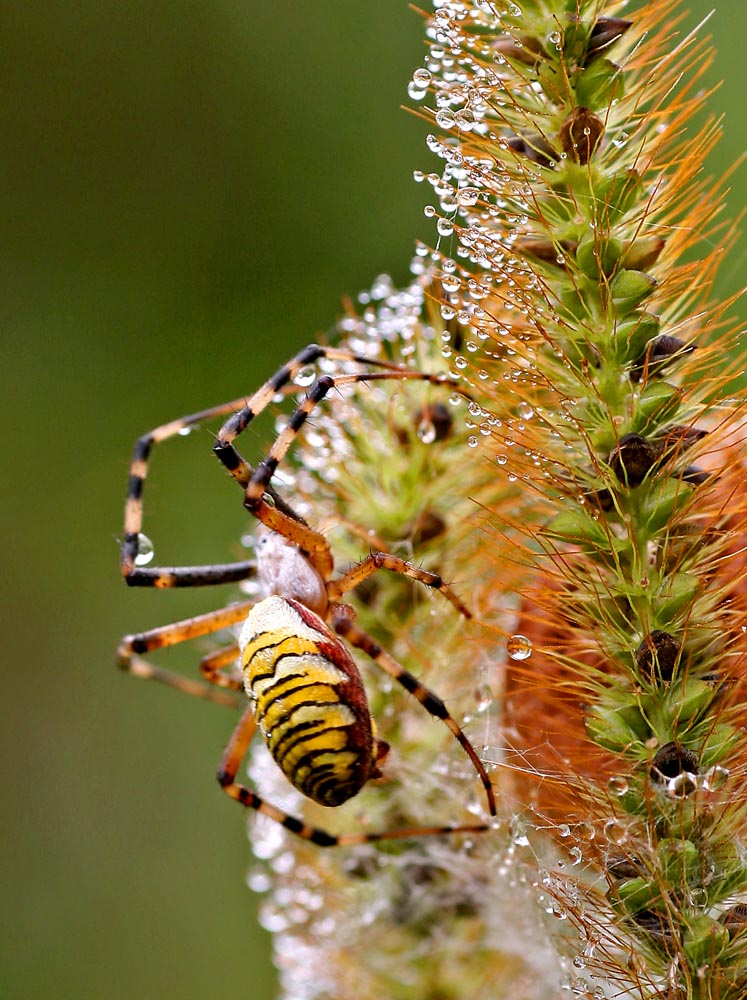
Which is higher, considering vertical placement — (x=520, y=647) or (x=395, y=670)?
(x=395, y=670)

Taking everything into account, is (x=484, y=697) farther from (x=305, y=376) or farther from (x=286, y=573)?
(x=305, y=376)

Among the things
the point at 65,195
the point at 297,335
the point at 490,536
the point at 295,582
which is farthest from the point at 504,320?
the point at 65,195

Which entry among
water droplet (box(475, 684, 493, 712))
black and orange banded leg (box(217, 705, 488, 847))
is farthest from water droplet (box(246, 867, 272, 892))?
water droplet (box(475, 684, 493, 712))

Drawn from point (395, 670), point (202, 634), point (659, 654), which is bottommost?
point (659, 654)

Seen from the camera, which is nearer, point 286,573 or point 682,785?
point 682,785

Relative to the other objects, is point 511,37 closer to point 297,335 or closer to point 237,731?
point 237,731

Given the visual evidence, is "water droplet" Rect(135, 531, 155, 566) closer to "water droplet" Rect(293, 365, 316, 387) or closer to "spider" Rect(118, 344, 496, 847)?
"spider" Rect(118, 344, 496, 847)

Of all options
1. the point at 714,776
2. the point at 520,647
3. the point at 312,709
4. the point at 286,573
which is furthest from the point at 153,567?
the point at 714,776
